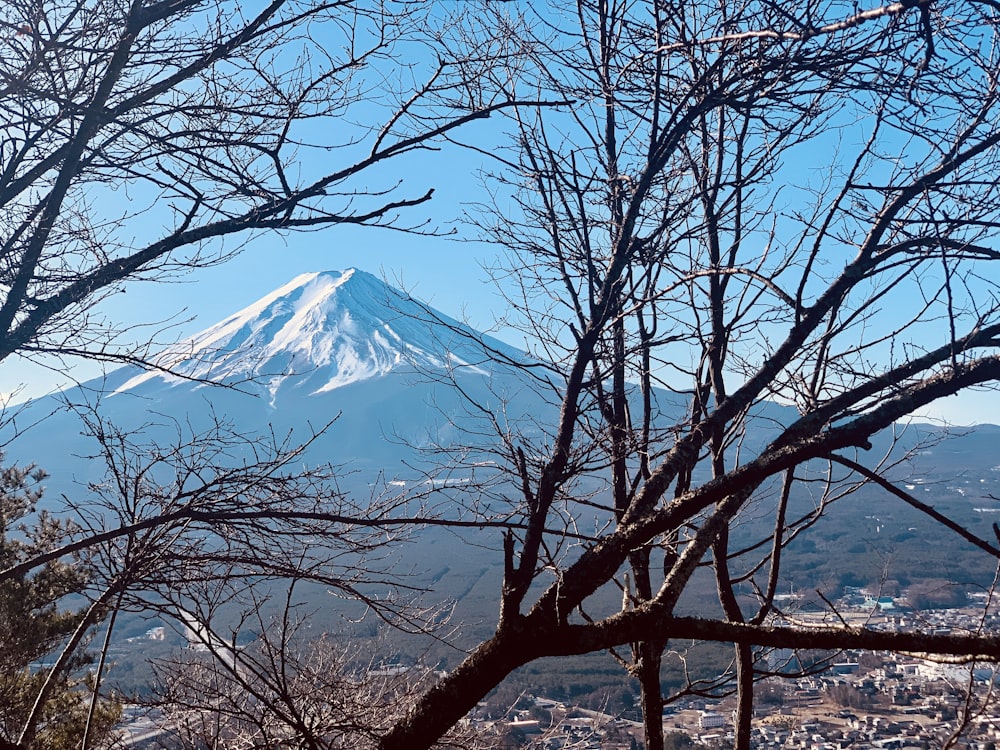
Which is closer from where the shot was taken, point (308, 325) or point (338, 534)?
point (338, 534)

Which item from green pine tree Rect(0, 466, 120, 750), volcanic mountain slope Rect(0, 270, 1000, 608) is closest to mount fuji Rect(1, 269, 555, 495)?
volcanic mountain slope Rect(0, 270, 1000, 608)

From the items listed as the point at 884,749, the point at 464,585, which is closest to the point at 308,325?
the point at 464,585

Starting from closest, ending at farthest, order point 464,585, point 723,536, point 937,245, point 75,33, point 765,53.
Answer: point 937,245, point 765,53, point 75,33, point 723,536, point 464,585

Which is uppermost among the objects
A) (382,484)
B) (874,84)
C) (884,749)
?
(874,84)

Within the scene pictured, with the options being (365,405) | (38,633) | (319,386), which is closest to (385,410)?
(365,405)

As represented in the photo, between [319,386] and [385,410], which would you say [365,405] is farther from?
[319,386]

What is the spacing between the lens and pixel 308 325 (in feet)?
278

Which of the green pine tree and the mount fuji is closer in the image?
the mount fuji

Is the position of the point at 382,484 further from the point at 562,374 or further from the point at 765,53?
the point at 765,53

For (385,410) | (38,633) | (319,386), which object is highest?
(319,386)

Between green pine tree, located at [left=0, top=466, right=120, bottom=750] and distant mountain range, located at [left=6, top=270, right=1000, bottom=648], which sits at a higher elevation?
distant mountain range, located at [left=6, top=270, right=1000, bottom=648]

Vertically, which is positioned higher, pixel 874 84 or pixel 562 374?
pixel 874 84

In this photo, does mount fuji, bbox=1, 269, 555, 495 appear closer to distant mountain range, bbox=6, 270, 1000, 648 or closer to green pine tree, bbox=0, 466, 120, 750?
distant mountain range, bbox=6, 270, 1000, 648

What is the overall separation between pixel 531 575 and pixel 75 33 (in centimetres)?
249
